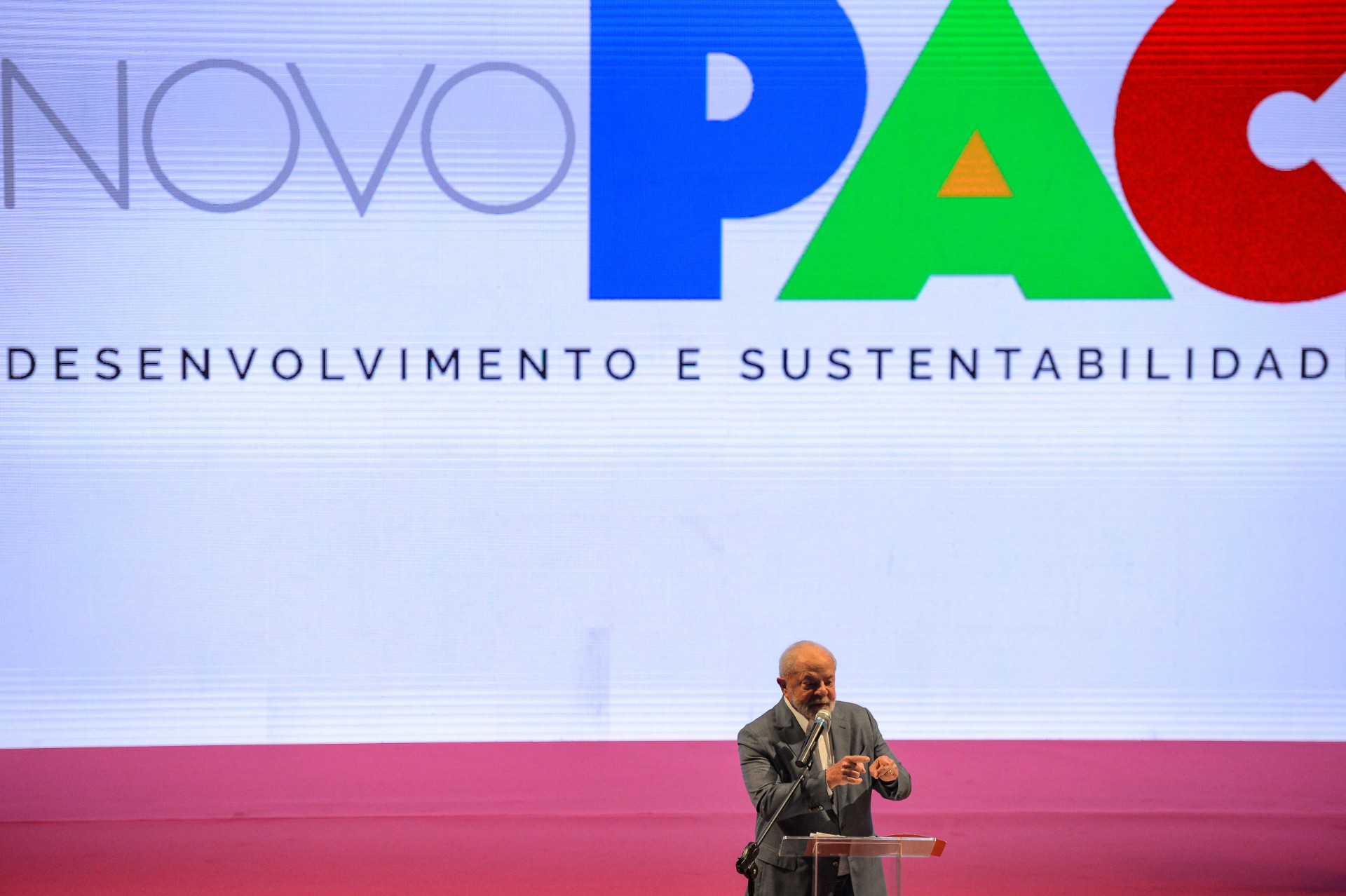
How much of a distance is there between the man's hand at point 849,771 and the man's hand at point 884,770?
0.27 ft

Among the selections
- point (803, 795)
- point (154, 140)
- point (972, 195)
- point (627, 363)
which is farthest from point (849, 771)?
point (154, 140)

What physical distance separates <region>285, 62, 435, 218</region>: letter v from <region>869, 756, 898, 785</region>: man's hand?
3590 millimetres

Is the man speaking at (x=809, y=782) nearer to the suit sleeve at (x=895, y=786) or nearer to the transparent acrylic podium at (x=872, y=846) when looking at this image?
the suit sleeve at (x=895, y=786)

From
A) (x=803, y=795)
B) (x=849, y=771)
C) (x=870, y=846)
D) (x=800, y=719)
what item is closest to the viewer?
(x=870, y=846)

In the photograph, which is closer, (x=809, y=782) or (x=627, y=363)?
(x=809, y=782)

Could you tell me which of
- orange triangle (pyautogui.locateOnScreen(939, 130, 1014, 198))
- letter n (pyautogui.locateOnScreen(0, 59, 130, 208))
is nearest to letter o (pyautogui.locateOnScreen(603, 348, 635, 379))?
orange triangle (pyautogui.locateOnScreen(939, 130, 1014, 198))

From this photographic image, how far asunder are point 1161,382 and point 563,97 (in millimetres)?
2711

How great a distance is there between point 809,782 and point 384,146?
11.8 feet

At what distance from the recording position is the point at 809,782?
3.00 metres

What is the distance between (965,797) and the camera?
18.5 ft

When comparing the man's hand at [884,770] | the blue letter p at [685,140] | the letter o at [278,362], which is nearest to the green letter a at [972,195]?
the blue letter p at [685,140]

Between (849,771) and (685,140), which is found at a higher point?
(685,140)

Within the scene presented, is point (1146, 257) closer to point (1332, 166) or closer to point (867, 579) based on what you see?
point (1332, 166)

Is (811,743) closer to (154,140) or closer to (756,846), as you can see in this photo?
(756,846)
